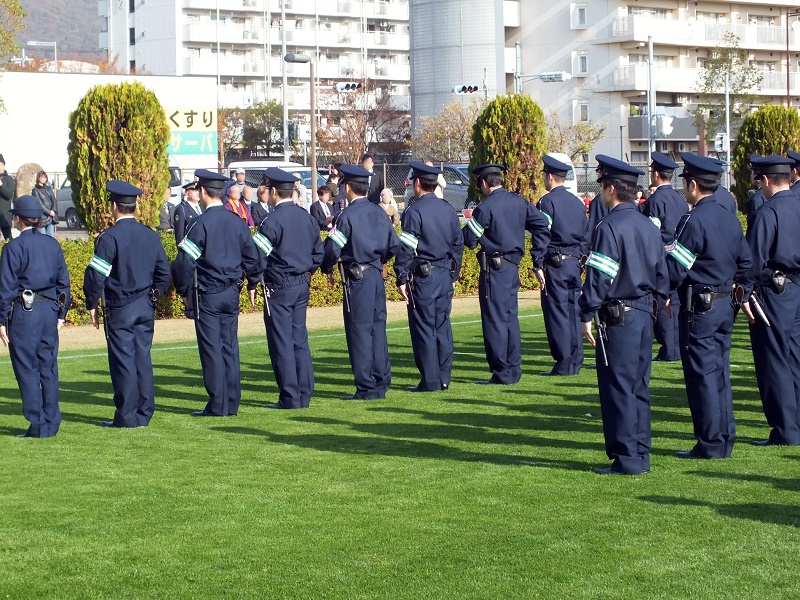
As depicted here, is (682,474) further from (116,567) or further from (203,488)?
(116,567)

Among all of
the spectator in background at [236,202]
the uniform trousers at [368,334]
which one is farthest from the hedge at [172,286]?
the uniform trousers at [368,334]

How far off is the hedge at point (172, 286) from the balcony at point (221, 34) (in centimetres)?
6630

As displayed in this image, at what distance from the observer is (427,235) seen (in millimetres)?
12211

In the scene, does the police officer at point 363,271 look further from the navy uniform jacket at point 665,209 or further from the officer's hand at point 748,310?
the officer's hand at point 748,310

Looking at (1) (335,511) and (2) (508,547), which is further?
(1) (335,511)

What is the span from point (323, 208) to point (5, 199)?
595 cm

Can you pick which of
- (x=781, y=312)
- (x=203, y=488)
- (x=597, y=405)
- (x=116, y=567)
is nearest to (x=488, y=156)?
(x=597, y=405)

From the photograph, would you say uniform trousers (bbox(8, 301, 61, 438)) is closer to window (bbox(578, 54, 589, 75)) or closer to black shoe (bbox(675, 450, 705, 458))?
black shoe (bbox(675, 450, 705, 458))

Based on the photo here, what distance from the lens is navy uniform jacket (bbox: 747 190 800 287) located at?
914cm

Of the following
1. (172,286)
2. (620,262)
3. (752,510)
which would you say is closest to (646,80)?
(172,286)

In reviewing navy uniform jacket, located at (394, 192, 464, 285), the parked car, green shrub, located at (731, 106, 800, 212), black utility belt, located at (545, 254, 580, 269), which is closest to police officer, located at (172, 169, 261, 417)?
navy uniform jacket, located at (394, 192, 464, 285)

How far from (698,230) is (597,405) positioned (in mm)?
3077

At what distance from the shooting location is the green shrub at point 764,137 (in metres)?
27.7

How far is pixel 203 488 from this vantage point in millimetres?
8172
